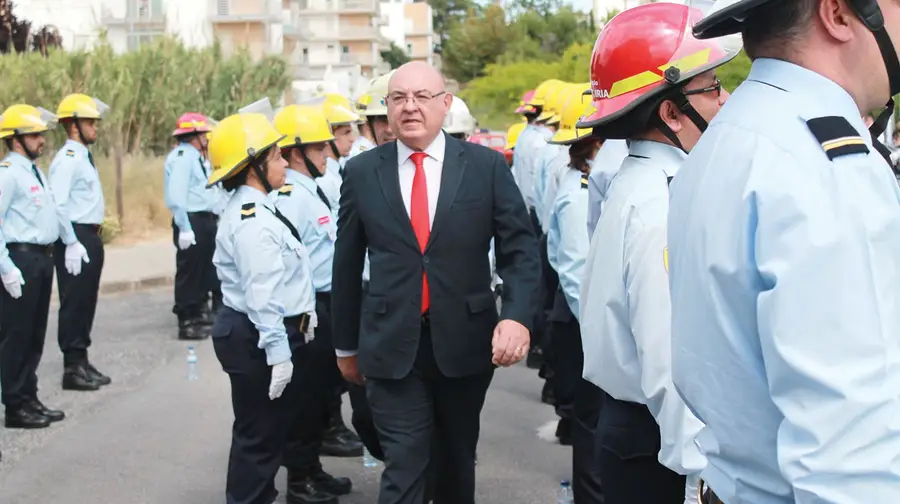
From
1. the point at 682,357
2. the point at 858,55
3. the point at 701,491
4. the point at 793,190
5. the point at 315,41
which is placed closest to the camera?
the point at 793,190

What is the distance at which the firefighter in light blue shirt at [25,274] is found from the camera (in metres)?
7.84

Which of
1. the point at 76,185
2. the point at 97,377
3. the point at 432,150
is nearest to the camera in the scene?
the point at 432,150

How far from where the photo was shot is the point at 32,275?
26.3ft

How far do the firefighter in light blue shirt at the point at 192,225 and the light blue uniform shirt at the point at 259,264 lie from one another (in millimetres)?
5989

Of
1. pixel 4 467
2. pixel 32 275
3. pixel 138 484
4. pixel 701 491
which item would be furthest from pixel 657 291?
pixel 32 275

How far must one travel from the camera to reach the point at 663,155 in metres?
3.29

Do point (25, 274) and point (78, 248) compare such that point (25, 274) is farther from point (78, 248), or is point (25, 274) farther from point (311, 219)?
point (311, 219)

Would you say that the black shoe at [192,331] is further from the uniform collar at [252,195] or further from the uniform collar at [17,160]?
the uniform collar at [252,195]

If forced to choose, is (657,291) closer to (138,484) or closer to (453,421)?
(453,421)

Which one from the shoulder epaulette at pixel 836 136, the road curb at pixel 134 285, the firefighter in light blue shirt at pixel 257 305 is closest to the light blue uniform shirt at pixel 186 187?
the road curb at pixel 134 285

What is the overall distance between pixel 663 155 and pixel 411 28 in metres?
115

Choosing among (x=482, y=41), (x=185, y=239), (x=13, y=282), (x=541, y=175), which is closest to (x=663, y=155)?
(x=13, y=282)

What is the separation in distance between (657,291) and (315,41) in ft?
315

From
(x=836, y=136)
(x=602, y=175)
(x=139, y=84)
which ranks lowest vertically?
(x=139, y=84)
